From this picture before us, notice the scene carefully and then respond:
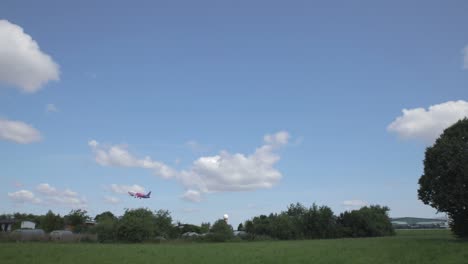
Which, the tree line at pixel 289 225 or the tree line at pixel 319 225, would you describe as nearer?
the tree line at pixel 289 225

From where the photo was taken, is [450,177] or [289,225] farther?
[289,225]

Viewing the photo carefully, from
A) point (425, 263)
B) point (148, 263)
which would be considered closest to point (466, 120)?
point (425, 263)

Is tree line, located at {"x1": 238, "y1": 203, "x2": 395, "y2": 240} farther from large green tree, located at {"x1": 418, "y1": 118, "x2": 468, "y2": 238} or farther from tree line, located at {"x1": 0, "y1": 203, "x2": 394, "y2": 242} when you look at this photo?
large green tree, located at {"x1": 418, "y1": 118, "x2": 468, "y2": 238}

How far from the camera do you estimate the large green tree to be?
4347 cm

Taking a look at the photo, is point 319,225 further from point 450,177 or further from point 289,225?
point 450,177

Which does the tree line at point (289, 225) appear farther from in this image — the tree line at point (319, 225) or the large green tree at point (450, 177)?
the large green tree at point (450, 177)

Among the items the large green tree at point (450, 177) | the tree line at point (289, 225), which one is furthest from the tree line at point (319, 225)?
the large green tree at point (450, 177)

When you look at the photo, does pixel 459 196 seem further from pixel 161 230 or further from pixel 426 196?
pixel 161 230

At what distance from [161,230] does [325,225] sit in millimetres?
34098

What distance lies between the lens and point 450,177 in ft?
147

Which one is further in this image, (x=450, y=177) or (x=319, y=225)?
(x=319, y=225)

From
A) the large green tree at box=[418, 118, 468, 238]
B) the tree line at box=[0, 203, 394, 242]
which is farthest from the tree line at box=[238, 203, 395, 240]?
the large green tree at box=[418, 118, 468, 238]

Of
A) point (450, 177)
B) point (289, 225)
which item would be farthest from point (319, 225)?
point (450, 177)

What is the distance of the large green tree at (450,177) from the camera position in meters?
43.5
